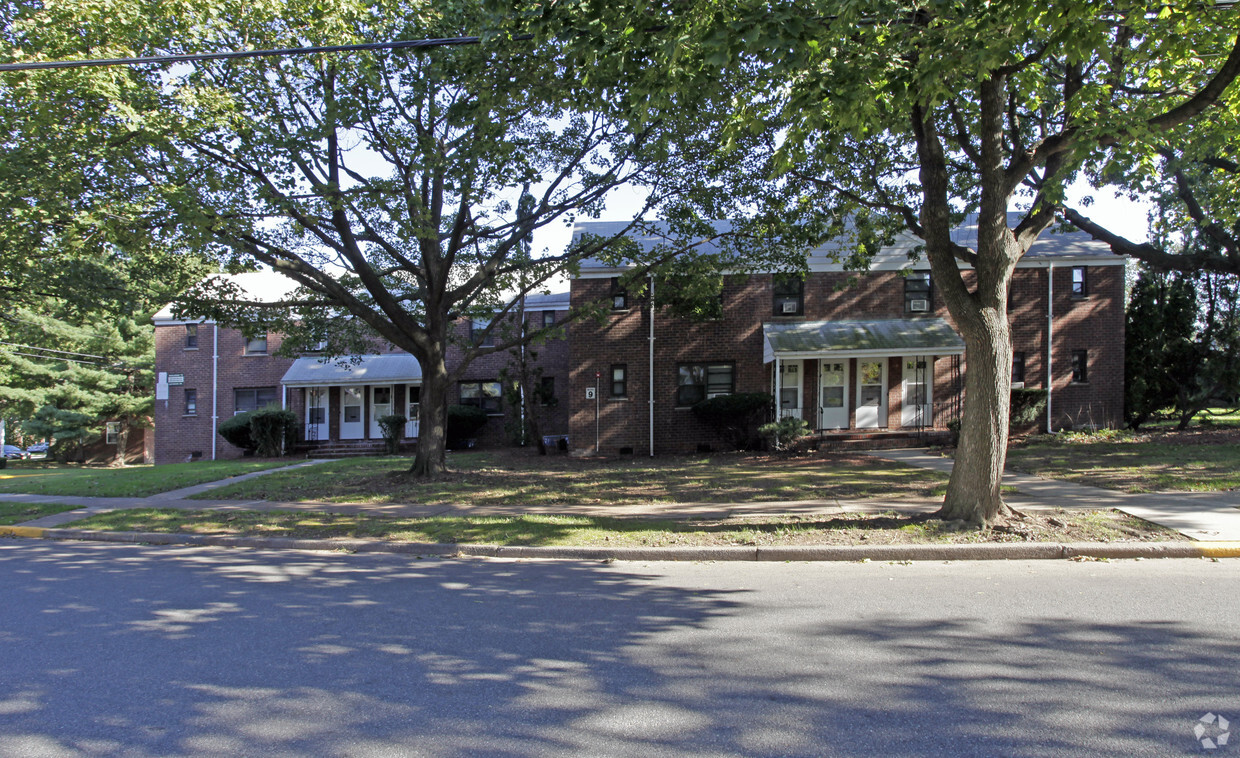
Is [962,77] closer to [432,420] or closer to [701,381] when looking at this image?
[432,420]

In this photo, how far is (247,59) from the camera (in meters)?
11.0

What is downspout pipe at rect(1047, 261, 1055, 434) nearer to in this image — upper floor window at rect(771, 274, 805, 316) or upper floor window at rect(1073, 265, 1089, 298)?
upper floor window at rect(1073, 265, 1089, 298)

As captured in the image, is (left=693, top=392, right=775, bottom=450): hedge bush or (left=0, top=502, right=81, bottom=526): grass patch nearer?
(left=0, top=502, right=81, bottom=526): grass patch

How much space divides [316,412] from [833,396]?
18915 mm

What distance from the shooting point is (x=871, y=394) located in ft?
69.5

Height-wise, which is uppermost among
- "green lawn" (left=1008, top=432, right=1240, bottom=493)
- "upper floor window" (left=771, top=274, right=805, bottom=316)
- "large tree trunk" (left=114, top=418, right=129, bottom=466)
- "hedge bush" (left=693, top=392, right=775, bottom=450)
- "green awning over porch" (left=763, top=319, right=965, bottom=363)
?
"upper floor window" (left=771, top=274, right=805, bottom=316)

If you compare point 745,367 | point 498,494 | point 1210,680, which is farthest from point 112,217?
point 745,367

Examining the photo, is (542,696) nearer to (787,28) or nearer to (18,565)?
(787,28)

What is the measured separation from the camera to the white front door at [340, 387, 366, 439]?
27.6 meters

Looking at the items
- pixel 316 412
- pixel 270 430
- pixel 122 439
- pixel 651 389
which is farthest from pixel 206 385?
pixel 651 389

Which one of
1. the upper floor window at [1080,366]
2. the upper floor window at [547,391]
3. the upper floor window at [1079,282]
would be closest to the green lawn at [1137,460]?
the upper floor window at [1080,366]

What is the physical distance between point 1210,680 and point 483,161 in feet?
37.0

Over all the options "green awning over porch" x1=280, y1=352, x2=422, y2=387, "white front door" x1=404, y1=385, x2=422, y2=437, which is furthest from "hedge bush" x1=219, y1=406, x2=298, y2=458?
"white front door" x1=404, y1=385, x2=422, y2=437

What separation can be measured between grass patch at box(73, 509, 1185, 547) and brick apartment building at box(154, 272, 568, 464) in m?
15.8
